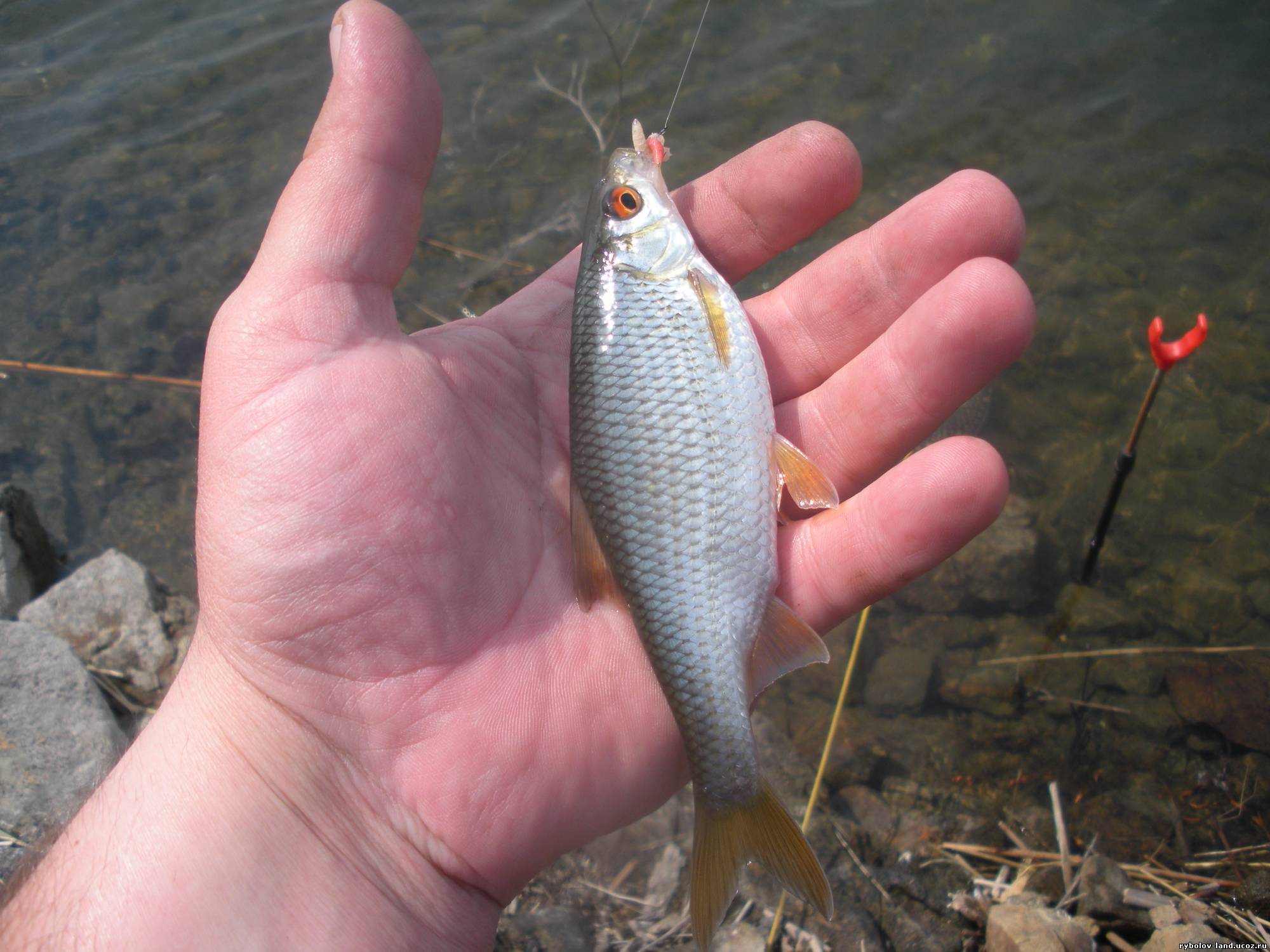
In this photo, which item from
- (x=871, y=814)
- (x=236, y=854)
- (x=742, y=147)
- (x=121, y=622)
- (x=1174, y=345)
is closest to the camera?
(x=236, y=854)

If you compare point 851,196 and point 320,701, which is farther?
point 851,196

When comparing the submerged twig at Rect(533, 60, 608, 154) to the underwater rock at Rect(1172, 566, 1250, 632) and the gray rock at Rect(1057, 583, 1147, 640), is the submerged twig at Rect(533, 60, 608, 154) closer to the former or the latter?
the gray rock at Rect(1057, 583, 1147, 640)

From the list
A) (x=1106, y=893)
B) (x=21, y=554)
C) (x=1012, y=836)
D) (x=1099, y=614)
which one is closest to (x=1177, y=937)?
(x=1106, y=893)

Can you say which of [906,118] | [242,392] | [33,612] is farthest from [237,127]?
[242,392]

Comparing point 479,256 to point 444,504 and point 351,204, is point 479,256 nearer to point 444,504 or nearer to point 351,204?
point 351,204

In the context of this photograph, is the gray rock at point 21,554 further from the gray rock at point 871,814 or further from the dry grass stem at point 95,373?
the gray rock at point 871,814

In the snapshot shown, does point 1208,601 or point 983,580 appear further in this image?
point 983,580

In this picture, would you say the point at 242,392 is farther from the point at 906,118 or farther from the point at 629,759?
the point at 906,118
